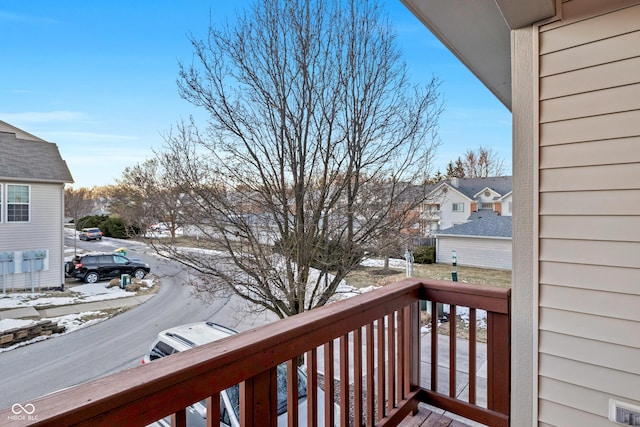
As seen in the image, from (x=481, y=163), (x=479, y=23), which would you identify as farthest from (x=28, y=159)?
(x=481, y=163)

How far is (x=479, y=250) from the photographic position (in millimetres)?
8641

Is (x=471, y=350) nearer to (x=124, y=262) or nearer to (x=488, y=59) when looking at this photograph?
(x=488, y=59)

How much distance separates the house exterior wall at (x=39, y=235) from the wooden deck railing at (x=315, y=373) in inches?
129

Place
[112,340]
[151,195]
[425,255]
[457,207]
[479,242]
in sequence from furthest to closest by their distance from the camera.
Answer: [479,242] < [457,207] < [425,255] < [151,195] < [112,340]

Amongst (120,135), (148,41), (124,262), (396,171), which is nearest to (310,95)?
(396,171)

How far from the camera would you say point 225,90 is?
157 inches

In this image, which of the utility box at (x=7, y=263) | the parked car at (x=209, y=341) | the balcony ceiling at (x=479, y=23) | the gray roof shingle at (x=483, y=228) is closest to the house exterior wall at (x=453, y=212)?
the gray roof shingle at (x=483, y=228)

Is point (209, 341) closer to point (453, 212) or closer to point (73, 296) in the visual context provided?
point (73, 296)

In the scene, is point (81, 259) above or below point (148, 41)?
below

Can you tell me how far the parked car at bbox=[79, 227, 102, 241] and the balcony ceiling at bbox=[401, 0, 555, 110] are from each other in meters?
3.90

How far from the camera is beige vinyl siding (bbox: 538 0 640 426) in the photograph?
103 cm

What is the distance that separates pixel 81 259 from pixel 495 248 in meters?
8.50

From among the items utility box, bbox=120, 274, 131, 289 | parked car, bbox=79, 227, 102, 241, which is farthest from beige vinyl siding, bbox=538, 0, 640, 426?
utility box, bbox=120, 274, 131, 289

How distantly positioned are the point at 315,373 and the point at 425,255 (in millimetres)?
5504
